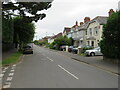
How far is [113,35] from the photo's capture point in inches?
699

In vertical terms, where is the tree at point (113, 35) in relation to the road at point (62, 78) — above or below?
above

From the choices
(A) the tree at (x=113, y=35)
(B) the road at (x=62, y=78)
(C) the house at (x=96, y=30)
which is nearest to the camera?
(B) the road at (x=62, y=78)

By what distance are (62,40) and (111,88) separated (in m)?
47.6

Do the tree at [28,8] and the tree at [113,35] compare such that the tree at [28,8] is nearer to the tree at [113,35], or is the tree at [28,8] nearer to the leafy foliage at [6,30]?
the leafy foliage at [6,30]

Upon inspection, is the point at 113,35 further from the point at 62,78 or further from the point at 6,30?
the point at 6,30

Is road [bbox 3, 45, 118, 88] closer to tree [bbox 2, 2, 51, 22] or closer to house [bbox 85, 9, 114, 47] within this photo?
tree [bbox 2, 2, 51, 22]

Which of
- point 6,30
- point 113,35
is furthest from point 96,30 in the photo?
point 113,35

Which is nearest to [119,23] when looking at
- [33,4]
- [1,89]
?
[33,4]

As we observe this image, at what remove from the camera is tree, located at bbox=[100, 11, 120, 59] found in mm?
17422

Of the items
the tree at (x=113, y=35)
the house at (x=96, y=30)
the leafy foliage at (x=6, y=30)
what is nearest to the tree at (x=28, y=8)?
the leafy foliage at (x=6, y=30)

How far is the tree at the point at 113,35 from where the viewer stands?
17.4m

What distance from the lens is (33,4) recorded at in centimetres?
2056

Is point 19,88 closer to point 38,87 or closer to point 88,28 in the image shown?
point 38,87

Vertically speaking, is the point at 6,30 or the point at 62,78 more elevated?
the point at 6,30
